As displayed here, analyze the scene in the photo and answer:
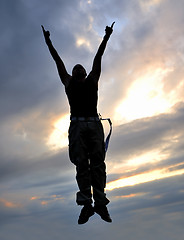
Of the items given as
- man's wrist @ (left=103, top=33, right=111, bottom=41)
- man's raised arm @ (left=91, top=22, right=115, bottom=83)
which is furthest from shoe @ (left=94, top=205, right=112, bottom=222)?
man's wrist @ (left=103, top=33, right=111, bottom=41)

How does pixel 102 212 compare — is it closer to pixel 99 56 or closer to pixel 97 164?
pixel 97 164

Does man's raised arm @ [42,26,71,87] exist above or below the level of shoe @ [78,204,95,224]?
above

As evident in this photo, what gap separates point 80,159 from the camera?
8.88 m

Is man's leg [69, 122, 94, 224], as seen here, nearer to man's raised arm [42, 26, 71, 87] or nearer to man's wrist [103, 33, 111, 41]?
man's raised arm [42, 26, 71, 87]

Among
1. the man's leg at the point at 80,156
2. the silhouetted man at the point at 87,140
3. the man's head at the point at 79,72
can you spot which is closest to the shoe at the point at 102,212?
the silhouetted man at the point at 87,140

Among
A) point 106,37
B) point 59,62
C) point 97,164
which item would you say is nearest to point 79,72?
point 59,62

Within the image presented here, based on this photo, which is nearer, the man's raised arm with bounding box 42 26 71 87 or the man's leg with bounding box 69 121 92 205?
the man's leg with bounding box 69 121 92 205

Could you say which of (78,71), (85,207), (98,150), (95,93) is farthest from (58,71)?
(85,207)

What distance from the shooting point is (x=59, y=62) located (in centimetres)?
945

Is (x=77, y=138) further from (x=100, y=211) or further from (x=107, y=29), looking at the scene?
(x=107, y=29)

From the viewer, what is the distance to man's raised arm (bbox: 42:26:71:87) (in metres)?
9.37

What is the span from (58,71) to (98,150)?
109 inches

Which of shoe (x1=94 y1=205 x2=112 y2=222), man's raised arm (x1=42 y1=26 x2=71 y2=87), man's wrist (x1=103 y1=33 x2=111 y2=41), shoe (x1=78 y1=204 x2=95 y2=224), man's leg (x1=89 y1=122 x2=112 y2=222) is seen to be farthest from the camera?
man's raised arm (x1=42 y1=26 x2=71 y2=87)

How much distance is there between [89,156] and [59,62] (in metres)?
3.02
